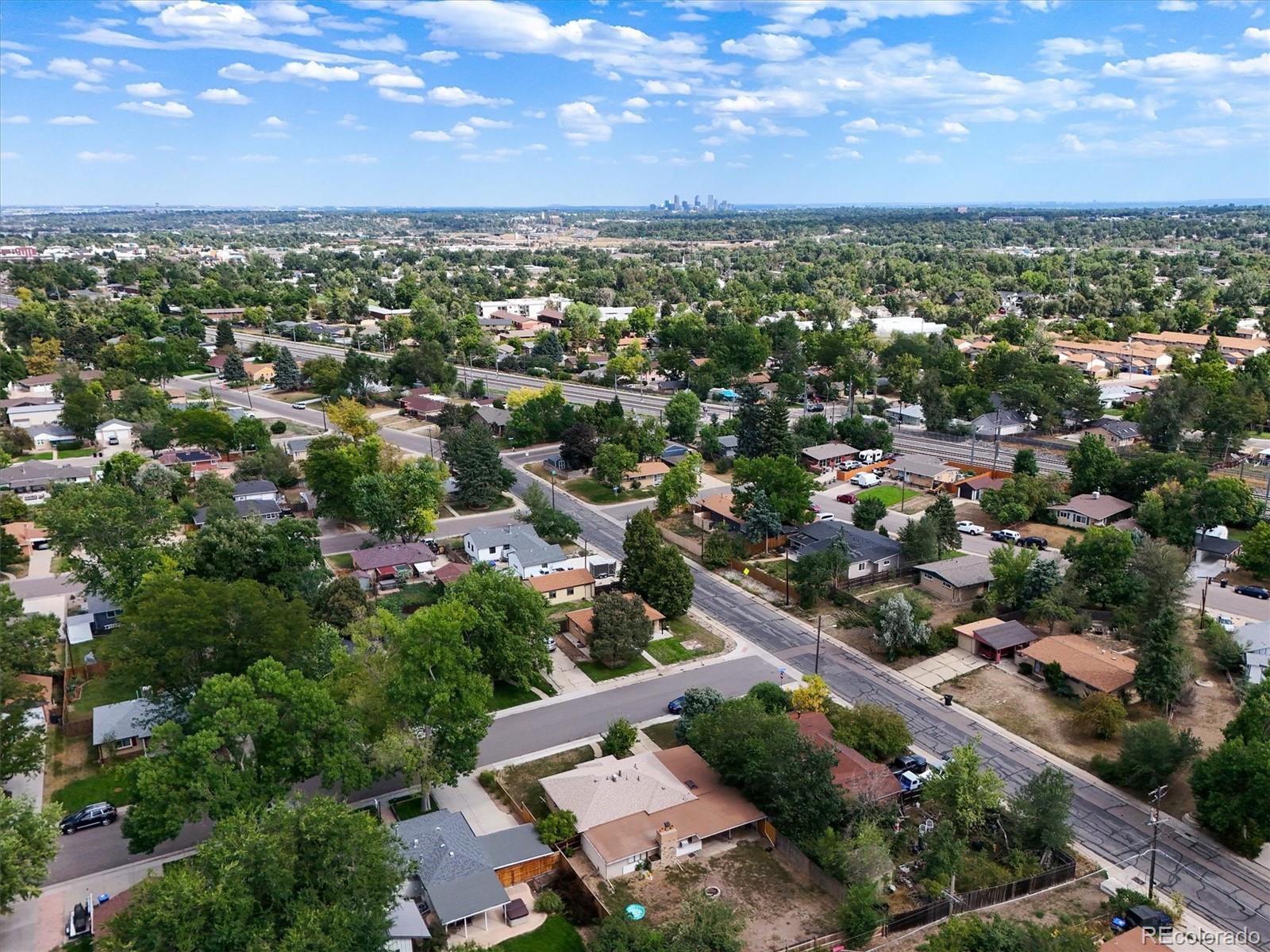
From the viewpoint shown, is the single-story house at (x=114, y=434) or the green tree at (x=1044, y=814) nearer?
the green tree at (x=1044, y=814)

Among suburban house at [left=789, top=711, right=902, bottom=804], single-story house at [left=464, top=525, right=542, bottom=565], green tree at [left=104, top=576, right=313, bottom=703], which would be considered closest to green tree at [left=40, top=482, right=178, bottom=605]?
green tree at [left=104, top=576, right=313, bottom=703]

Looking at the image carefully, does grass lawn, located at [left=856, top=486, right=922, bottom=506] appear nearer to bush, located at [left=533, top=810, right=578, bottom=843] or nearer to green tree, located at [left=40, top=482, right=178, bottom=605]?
bush, located at [left=533, top=810, right=578, bottom=843]

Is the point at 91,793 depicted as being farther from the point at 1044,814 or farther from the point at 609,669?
the point at 1044,814

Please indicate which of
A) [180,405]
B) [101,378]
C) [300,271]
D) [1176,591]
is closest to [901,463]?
[1176,591]

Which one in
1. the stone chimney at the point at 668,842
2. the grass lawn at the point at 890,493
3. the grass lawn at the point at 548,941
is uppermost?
the grass lawn at the point at 890,493

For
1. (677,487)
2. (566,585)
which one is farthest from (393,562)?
(677,487)

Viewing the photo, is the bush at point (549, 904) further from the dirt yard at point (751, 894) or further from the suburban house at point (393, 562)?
the suburban house at point (393, 562)

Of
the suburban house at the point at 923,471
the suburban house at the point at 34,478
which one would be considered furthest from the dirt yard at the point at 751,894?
the suburban house at the point at 34,478
